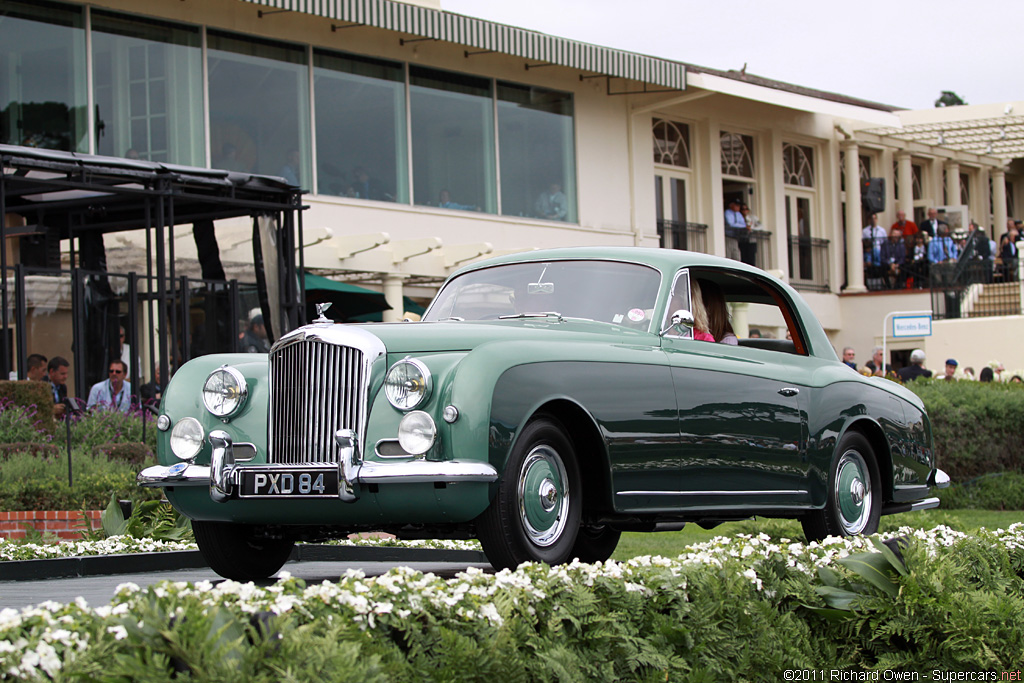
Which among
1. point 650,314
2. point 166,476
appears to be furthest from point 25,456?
point 650,314

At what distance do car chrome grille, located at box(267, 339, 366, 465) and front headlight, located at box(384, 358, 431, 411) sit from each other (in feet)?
0.48

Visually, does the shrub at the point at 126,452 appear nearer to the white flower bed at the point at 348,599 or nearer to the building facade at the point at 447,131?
the building facade at the point at 447,131

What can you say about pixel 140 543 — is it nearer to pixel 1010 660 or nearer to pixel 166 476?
pixel 166 476

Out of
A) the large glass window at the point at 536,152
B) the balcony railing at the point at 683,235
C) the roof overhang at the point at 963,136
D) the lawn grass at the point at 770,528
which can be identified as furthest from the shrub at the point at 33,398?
the roof overhang at the point at 963,136

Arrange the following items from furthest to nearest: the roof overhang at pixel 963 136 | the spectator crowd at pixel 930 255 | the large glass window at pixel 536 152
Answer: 1. the roof overhang at pixel 963 136
2. the spectator crowd at pixel 930 255
3. the large glass window at pixel 536 152

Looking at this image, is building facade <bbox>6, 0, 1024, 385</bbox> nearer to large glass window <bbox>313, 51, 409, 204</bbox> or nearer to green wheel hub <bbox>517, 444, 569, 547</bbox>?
large glass window <bbox>313, 51, 409, 204</bbox>

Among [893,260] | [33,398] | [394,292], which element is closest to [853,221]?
[893,260]

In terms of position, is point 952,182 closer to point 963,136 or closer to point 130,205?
point 963,136

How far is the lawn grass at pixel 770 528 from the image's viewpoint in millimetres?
9323

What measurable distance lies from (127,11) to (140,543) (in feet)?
41.2

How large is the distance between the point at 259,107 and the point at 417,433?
53.1 feet

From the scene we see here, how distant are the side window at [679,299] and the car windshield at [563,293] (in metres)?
0.10

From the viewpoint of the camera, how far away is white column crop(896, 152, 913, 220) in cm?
3541

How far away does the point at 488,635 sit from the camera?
4336mm
